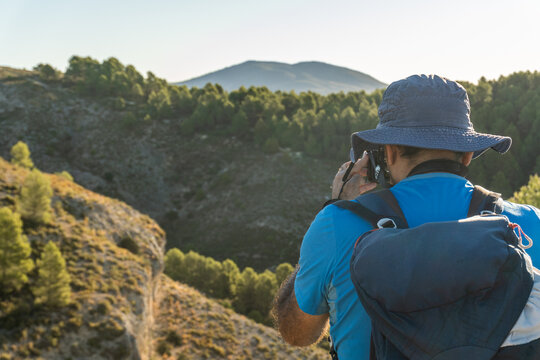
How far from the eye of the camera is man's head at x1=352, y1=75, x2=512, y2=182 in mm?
2352

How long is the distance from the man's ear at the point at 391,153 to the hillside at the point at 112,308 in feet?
71.8

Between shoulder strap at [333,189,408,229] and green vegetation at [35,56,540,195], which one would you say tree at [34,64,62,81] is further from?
shoulder strap at [333,189,408,229]

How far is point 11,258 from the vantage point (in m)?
21.5

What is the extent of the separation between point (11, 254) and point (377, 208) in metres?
24.3

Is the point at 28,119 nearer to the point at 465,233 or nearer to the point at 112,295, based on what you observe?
the point at 112,295

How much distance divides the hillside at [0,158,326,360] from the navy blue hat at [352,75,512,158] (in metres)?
22.1

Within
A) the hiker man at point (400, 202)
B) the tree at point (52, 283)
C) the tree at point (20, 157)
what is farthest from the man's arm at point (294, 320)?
the tree at point (20, 157)

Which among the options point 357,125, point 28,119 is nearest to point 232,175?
point 357,125

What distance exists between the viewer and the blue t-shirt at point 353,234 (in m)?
2.19

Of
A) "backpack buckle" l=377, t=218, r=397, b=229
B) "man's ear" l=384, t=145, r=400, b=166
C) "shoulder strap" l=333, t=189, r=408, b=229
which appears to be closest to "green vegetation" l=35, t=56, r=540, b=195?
"man's ear" l=384, t=145, r=400, b=166

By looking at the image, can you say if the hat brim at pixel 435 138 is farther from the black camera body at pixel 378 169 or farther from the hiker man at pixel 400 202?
the black camera body at pixel 378 169

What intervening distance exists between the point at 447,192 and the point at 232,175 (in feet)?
255

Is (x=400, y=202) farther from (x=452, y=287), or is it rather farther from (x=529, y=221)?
(x=529, y=221)

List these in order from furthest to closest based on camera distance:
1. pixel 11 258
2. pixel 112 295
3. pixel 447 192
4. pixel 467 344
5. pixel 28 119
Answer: pixel 28 119, pixel 112 295, pixel 11 258, pixel 447 192, pixel 467 344
